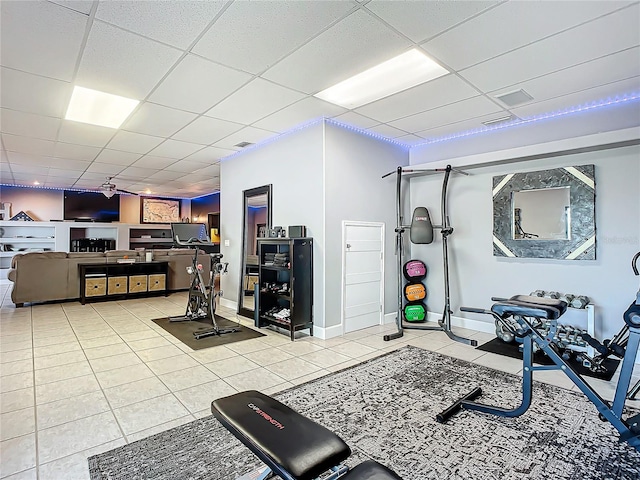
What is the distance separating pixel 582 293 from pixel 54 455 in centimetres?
528

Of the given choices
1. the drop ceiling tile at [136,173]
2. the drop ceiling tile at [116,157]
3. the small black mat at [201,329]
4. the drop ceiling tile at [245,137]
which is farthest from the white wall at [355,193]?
the drop ceiling tile at [136,173]

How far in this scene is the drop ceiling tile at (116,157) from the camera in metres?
6.27

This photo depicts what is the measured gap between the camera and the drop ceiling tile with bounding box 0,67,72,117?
340 centimetres

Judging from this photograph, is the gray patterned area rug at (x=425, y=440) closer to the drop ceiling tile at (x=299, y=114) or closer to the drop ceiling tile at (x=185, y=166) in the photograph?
the drop ceiling tile at (x=299, y=114)

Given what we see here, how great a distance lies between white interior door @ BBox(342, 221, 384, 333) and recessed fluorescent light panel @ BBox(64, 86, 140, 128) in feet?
10.4

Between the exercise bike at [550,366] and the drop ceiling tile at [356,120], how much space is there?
2.90m

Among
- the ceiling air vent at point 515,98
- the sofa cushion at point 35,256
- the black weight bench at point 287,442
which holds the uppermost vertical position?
the ceiling air vent at point 515,98

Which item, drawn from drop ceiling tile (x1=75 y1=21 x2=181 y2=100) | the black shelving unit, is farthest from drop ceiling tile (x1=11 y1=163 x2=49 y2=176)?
the black shelving unit

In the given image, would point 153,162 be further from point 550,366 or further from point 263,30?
point 550,366

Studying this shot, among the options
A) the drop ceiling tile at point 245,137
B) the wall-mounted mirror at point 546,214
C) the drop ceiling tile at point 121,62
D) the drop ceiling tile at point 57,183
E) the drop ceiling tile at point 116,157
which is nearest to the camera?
the drop ceiling tile at point 121,62

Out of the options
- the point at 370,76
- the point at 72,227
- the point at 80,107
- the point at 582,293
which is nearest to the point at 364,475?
the point at 370,76

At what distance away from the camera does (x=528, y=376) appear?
2389 millimetres

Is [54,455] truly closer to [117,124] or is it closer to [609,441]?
[609,441]

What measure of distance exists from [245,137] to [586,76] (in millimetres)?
4284
